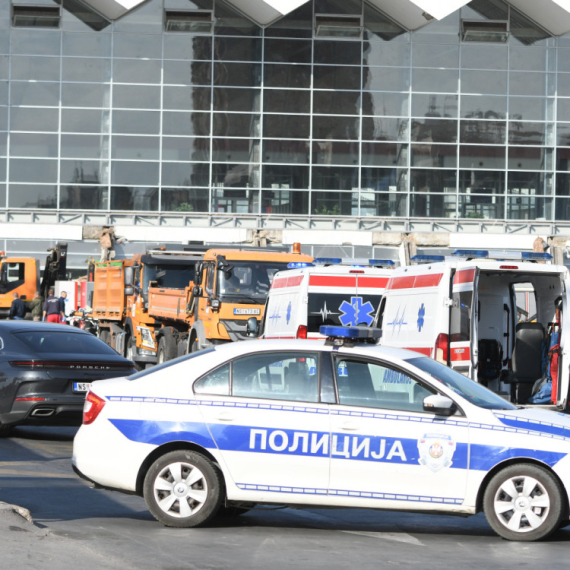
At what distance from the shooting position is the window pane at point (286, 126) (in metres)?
40.5

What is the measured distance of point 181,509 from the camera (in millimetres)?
7410

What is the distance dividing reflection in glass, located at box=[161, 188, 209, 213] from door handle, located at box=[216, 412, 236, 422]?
109ft

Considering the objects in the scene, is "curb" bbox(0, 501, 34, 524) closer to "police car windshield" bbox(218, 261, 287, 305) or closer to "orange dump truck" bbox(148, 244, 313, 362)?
"orange dump truck" bbox(148, 244, 313, 362)

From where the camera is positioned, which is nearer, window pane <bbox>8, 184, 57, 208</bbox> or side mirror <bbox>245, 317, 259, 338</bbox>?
side mirror <bbox>245, 317, 259, 338</bbox>

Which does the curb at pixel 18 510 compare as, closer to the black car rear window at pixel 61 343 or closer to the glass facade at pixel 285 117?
the black car rear window at pixel 61 343

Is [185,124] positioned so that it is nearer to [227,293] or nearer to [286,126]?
[286,126]

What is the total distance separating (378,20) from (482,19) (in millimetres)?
3911

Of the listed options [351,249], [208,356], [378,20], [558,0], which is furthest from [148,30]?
[208,356]

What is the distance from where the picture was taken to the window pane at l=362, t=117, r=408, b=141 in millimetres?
40594

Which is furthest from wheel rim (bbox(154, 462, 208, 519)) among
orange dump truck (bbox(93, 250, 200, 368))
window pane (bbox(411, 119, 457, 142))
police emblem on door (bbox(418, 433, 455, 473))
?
window pane (bbox(411, 119, 457, 142))

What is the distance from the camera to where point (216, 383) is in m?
7.56

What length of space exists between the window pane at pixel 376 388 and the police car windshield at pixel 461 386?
161 mm

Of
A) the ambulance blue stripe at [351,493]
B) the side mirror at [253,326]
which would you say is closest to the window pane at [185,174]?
the side mirror at [253,326]

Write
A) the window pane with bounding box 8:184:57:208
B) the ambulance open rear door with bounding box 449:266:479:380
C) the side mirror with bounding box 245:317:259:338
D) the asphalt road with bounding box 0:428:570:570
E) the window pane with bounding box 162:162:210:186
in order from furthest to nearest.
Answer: the window pane with bounding box 162:162:210:186 → the window pane with bounding box 8:184:57:208 → the side mirror with bounding box 245:317:259:338 → the ambulance open rear door with bounding box 449:266:479:380 → the asphalt road with bounding box 0:428:570:570
